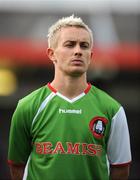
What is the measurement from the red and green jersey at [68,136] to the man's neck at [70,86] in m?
0.04

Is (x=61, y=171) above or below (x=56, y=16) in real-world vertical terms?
below

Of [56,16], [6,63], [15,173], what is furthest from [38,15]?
[15,173]

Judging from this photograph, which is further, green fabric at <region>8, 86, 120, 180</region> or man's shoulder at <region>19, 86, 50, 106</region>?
man's shoulder at <region>19, 86, 50, 106</region>

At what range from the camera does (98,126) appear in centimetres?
622

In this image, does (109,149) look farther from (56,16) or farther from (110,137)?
(56,16)

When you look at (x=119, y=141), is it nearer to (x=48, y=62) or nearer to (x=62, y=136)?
(x=62, y=136)

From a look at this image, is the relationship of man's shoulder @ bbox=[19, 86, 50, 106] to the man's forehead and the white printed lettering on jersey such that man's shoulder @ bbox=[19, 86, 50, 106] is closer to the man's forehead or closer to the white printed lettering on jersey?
the white printed lettering on jersey

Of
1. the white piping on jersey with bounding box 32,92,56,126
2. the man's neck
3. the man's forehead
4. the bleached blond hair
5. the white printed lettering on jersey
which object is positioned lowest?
the white printed lettering on jersey

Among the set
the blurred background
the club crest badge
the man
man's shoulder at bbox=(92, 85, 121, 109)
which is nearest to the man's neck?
the man

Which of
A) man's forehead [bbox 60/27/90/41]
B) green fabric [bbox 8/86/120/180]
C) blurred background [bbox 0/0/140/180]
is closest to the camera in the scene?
green fabric [bbox 8/86/120/180]

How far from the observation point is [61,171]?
614 centimetres

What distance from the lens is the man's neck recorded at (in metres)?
6.31

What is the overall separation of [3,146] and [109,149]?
1089cm

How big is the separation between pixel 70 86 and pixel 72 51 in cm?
30
